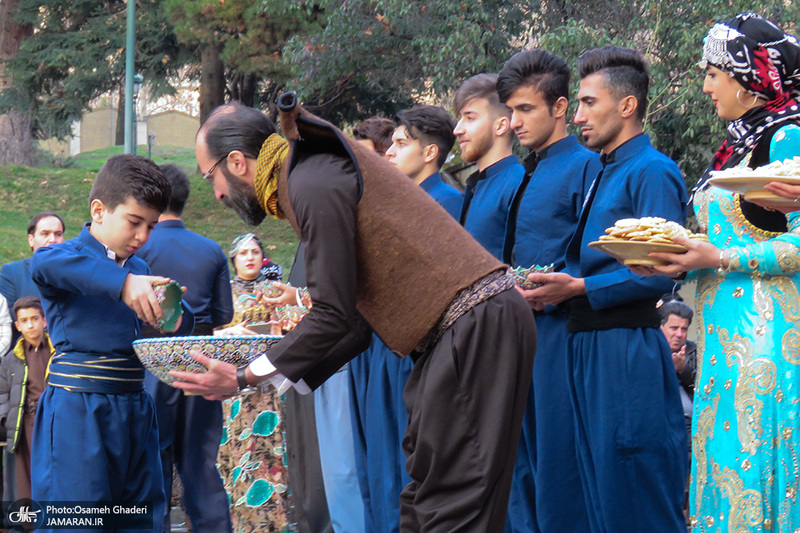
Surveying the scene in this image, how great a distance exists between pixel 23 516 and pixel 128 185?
170 centimetres

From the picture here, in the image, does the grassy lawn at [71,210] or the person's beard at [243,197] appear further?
the grassy lawn at [71,210]

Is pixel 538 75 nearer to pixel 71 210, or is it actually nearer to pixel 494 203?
pixel 494 203

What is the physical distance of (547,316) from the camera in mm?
4289

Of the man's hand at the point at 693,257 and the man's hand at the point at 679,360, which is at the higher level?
the man's hand at the point at 693,257

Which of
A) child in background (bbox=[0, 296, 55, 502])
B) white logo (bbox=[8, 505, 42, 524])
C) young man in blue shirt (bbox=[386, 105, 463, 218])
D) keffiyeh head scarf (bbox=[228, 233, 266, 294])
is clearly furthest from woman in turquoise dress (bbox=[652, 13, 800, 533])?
child in background (bbox=[0, 296, 55, 502])

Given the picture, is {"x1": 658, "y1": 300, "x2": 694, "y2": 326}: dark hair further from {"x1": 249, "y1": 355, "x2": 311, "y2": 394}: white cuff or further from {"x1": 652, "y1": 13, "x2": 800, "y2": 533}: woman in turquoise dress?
{"x1": 249, "y1": 355, "x2": 311, "y2": 394}: white cuff

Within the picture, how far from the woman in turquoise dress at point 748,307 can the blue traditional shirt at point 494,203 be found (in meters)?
1.27

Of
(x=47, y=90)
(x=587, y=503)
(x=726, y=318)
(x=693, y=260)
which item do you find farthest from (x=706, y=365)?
(x=47, y=90)

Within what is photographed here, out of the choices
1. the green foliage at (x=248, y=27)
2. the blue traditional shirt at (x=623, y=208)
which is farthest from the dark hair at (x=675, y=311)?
the green foliage at (x=248, y=27)

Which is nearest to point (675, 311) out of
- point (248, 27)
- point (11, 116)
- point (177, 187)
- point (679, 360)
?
point (679, 360)

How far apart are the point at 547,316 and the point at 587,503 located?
2.65 feet

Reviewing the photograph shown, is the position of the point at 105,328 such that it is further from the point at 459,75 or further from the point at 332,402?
the point at 459,75

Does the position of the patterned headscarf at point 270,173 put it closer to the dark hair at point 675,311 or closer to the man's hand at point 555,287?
the man's hand at point 555,287

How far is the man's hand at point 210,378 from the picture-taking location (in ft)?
9.45
